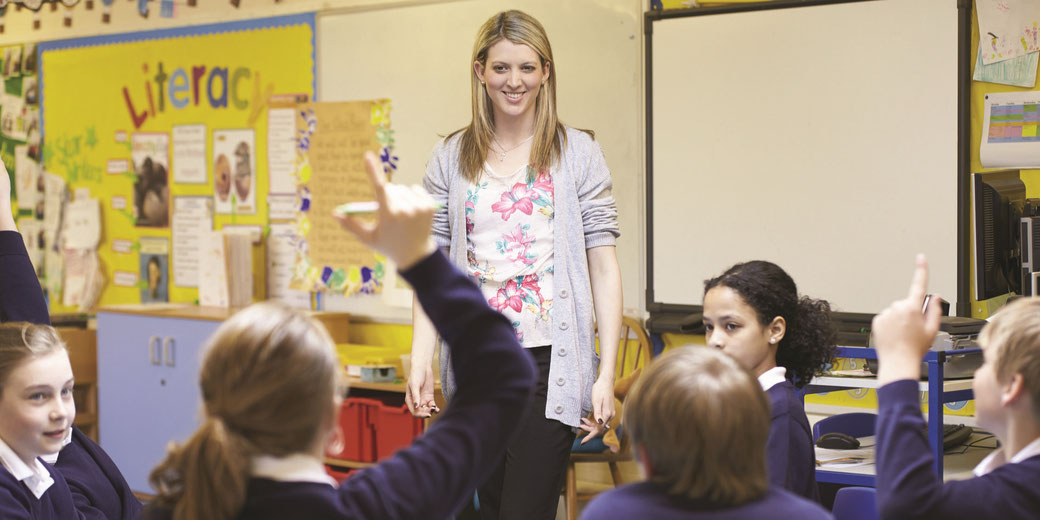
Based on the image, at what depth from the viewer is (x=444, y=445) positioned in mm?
1035

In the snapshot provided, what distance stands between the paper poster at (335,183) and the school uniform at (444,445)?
3.37 metres

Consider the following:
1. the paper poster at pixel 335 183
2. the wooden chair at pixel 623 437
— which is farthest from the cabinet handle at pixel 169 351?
the wooden chair at pixel 623 437

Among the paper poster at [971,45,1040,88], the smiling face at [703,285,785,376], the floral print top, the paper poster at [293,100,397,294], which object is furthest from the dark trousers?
the paper poster at [293,100,397,294]

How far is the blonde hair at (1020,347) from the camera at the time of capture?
3.86 ft

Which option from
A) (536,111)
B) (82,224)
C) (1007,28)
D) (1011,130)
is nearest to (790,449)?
(536,111)

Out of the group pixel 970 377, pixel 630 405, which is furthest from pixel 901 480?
pixel 970 377

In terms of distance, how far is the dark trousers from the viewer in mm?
1998

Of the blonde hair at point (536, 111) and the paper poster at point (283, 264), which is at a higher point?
the blonde hair at point (536, 111)

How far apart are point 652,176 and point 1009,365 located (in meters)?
2.61

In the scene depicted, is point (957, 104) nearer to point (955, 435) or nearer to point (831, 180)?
point (831, 180)

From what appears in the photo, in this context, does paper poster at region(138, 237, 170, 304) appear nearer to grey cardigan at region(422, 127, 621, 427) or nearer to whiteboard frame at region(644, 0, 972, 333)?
whiteboard frame at region(644, 0, 972, 333)

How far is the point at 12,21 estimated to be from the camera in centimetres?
578

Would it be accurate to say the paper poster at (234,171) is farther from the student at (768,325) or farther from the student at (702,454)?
the student at (702,454)

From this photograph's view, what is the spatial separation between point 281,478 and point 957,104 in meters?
2.78
